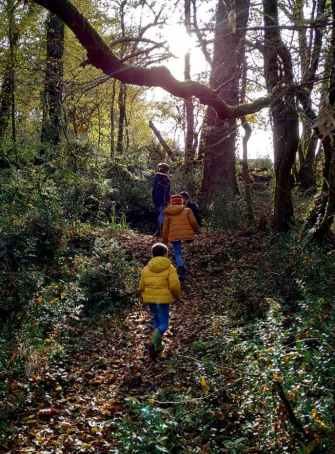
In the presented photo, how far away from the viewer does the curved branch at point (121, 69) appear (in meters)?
7.36

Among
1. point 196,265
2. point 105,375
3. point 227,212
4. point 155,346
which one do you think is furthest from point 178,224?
point 227,212

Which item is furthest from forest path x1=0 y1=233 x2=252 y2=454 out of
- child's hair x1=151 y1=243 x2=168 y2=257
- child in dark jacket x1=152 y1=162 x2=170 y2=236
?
child in dark jacket x1=152 y1=162 x2=170 y2=236

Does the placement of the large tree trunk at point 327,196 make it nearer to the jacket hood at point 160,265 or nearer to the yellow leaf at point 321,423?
the jacket hood at point 160,265

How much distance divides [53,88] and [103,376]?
11.6m

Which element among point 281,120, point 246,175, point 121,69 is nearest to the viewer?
point 121,69

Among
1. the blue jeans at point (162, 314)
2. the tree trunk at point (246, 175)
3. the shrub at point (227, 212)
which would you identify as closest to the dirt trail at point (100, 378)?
the blue jeans at point (162, 314)

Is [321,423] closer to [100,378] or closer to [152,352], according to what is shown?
[152,352]

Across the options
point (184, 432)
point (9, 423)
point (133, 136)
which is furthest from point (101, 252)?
point (133, 136)

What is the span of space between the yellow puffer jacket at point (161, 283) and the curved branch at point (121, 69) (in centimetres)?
360

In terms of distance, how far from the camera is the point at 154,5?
471 inches

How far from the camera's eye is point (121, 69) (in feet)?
26.0

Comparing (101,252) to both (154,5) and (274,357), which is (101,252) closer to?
(274,357)

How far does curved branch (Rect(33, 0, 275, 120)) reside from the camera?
24.2 ft

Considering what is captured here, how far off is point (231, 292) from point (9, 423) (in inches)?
152
